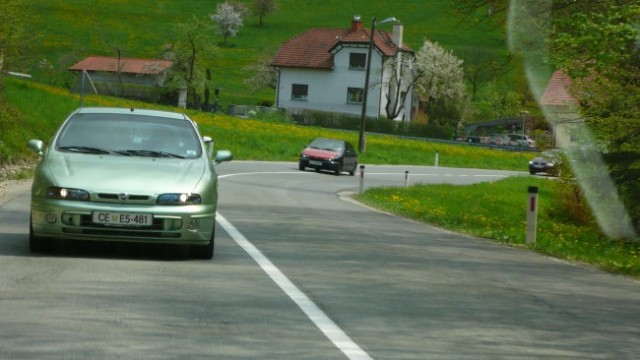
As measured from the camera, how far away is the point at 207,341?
7688 millimetres

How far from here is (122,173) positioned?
39.9 ft

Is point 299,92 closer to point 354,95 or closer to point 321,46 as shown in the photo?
point 321,46

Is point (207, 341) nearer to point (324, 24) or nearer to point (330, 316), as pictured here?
point (330, 316)

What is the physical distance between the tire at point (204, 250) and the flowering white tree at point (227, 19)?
131 m

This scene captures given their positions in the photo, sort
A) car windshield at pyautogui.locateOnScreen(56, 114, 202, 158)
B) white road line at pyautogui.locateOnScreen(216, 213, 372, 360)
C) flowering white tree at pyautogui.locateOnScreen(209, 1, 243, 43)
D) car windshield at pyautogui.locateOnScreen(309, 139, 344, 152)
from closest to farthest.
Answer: white road line at pyautogui.locateOnScreen(216, 213, 372, 360) → car windshield at pyautogui.locateOnScreen(56, 114, 202, 158) → car windshield at pyautogui.locateOnScreen(309, 139, 344, 152) → flowering white tree at pyautogui.locateOnScreen(209, 1, 243, 43)

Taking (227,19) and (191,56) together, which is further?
(227,19)

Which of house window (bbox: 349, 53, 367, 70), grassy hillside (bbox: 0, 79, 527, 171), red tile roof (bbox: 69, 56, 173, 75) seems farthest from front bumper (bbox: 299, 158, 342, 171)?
red tile roof (bbox: 69, 56, 173, 75)

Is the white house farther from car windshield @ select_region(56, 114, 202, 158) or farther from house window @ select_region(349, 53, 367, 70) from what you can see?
car windshield @ select_region(56, 114, 202, 158)

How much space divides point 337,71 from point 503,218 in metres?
76.6

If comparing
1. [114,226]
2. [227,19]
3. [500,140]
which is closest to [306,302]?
[114,226]

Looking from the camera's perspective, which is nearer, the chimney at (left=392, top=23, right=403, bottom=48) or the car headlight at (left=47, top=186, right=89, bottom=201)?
the car headlight at (left=47, top=186, right=89, bottom=201)

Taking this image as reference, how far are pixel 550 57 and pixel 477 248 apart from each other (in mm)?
3977

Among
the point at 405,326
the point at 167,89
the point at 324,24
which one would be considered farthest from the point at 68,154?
the point at 324,24

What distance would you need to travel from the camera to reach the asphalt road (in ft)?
25.3
